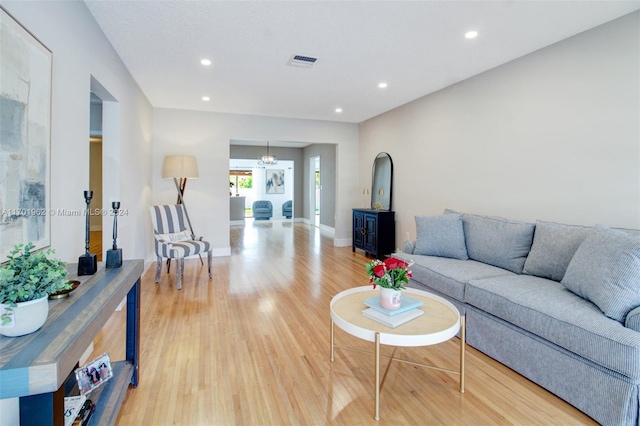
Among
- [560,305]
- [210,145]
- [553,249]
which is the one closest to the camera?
[560,305]

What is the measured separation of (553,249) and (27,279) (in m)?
3.16

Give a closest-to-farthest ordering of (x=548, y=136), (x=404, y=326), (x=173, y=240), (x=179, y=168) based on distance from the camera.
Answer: (x=404, y=326), (x=548, y=136), (x=173, y=240), (x=179, y=168)

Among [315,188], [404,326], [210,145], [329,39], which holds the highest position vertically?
[329,39]

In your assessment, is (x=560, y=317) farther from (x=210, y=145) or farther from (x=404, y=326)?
(x=210, y=145)

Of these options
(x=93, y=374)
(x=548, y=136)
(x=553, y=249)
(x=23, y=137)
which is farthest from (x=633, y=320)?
(x=23, y=137)

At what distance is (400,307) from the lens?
2041mm

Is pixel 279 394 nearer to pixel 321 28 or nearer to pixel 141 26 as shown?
pixel 321 28

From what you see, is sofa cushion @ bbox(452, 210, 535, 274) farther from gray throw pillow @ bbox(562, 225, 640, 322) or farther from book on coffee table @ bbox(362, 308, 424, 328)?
book on coffee table @ bbox(362, 308, 424, 328)

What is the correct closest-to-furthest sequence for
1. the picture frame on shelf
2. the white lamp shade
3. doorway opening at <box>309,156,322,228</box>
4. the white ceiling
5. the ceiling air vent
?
1. the picture frame on shelf
2. the white ceiling
3. the ceiling air vent
4. the white lamp shade
5. doorway opening at <box>309,156,322,228</box>

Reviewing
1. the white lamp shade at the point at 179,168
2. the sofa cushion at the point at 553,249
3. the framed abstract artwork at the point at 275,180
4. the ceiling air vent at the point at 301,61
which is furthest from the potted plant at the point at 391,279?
the framed abstract artwork at the point at 275,180

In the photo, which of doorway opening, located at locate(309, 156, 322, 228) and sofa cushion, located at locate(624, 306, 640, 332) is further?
doorway opening, located at locate(309, 156, 322, 228)

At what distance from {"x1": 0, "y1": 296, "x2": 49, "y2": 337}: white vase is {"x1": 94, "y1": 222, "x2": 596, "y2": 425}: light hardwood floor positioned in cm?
96

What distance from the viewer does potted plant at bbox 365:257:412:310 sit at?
1977mm

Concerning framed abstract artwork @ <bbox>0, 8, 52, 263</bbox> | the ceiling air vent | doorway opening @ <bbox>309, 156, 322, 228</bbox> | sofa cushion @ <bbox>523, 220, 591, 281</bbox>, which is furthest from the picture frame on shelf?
doorway opening @ <bbox>309, 156, 322, 228</bbox>
